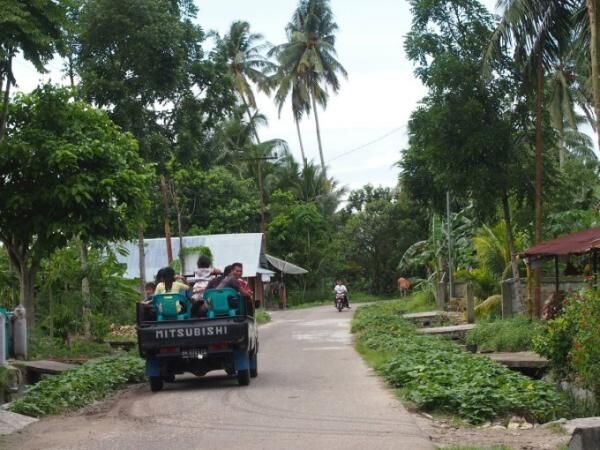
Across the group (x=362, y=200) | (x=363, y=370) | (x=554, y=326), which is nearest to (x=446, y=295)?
(x=363, y=370)

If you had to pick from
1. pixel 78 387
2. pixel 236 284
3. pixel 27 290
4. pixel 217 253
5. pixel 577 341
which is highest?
pixel 217 253

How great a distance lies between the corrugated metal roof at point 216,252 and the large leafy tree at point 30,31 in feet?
107

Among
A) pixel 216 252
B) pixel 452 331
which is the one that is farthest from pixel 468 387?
pixel 216 252

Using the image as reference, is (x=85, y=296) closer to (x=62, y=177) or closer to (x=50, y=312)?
(x=50, y=312)

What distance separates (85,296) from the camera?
21.9 meters

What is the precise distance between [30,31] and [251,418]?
6495mm

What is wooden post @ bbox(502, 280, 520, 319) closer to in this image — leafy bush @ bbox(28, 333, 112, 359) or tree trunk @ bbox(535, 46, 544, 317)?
tree trunk @ bbox(535, 46, 544, 317)

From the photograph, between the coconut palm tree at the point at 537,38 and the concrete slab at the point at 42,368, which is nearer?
the concrete slab at the point at 42,368

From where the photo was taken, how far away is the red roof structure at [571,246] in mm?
16355

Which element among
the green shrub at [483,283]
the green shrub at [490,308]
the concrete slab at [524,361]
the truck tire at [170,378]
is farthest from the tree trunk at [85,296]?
the green shrub at [483,283]

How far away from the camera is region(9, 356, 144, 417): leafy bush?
37.8 ft

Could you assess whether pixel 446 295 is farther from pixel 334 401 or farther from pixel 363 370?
pixel 334 401

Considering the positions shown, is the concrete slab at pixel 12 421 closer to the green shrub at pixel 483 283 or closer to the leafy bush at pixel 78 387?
the leafy bush at pixel 78 387

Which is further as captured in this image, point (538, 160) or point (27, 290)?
point (538, 160)
